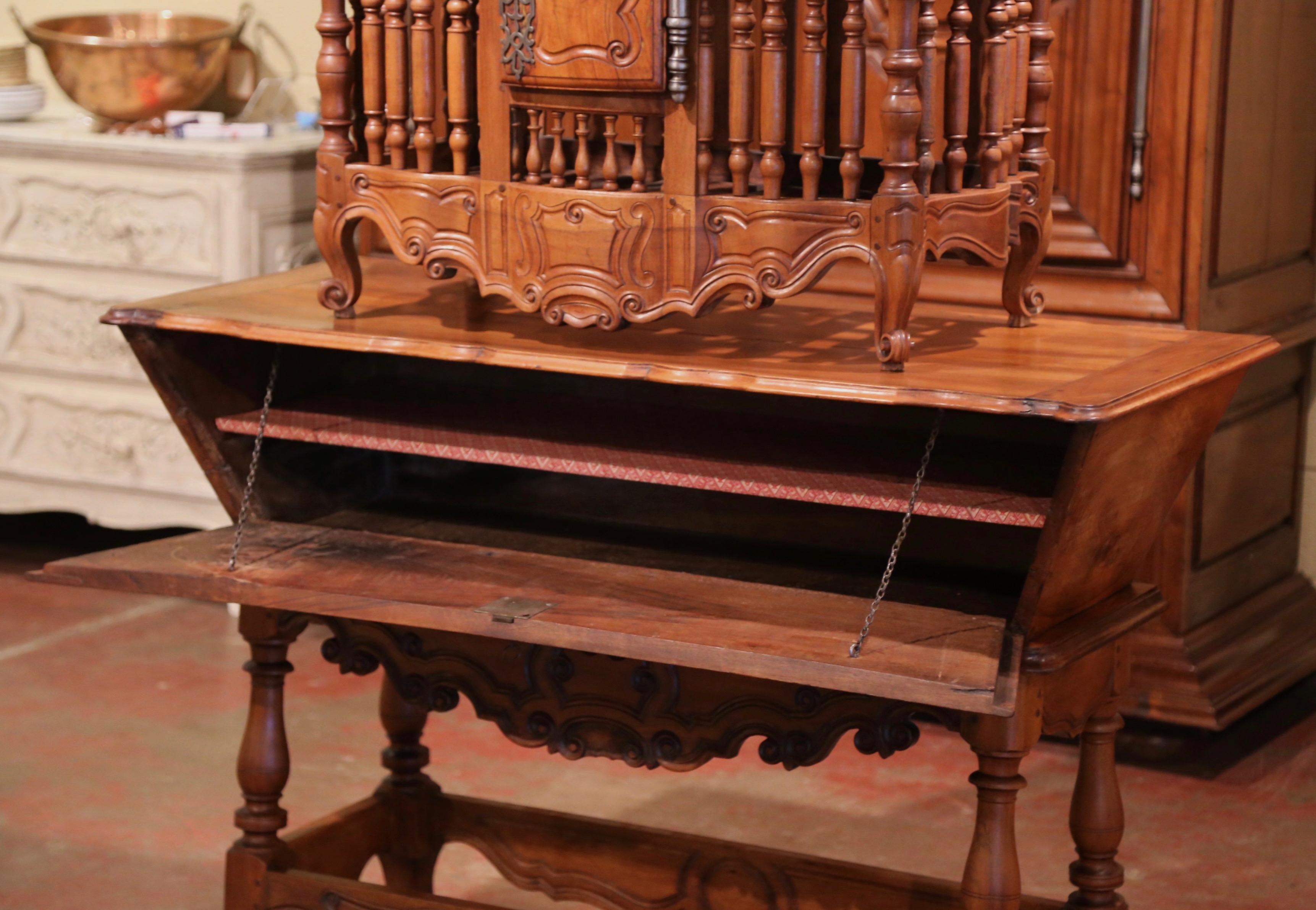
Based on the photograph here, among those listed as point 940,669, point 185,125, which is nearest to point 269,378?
point 940,669

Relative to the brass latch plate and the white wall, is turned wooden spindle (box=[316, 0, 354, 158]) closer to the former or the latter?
the brass latch plate

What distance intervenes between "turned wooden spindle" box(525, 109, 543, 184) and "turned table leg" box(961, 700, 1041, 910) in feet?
3.11

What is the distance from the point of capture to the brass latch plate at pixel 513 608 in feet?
8.09

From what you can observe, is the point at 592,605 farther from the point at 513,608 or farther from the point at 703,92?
the point at 703,92

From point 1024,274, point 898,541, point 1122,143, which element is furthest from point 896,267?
point 1122,143

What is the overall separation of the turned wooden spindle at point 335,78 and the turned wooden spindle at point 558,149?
361 millimetres

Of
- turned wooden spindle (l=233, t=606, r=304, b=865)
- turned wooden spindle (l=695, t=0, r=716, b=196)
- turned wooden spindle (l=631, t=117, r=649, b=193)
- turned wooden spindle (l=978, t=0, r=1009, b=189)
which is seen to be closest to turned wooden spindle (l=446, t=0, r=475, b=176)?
turned wooden spindle (l=631, t=117, r=649, b=193)

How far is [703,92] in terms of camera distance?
240 cm

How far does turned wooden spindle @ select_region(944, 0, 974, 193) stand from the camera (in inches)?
95.8

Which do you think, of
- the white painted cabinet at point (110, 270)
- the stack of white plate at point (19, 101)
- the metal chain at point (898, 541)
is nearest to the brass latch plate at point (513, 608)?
the metal chain at point (898, 541)

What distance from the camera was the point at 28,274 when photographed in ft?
16.3

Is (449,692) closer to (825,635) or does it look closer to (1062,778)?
(825,635)

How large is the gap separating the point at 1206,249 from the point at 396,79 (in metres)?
1.87

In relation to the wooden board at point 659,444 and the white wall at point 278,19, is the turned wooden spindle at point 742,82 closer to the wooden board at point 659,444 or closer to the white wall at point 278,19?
the wooden board at point 659,444
